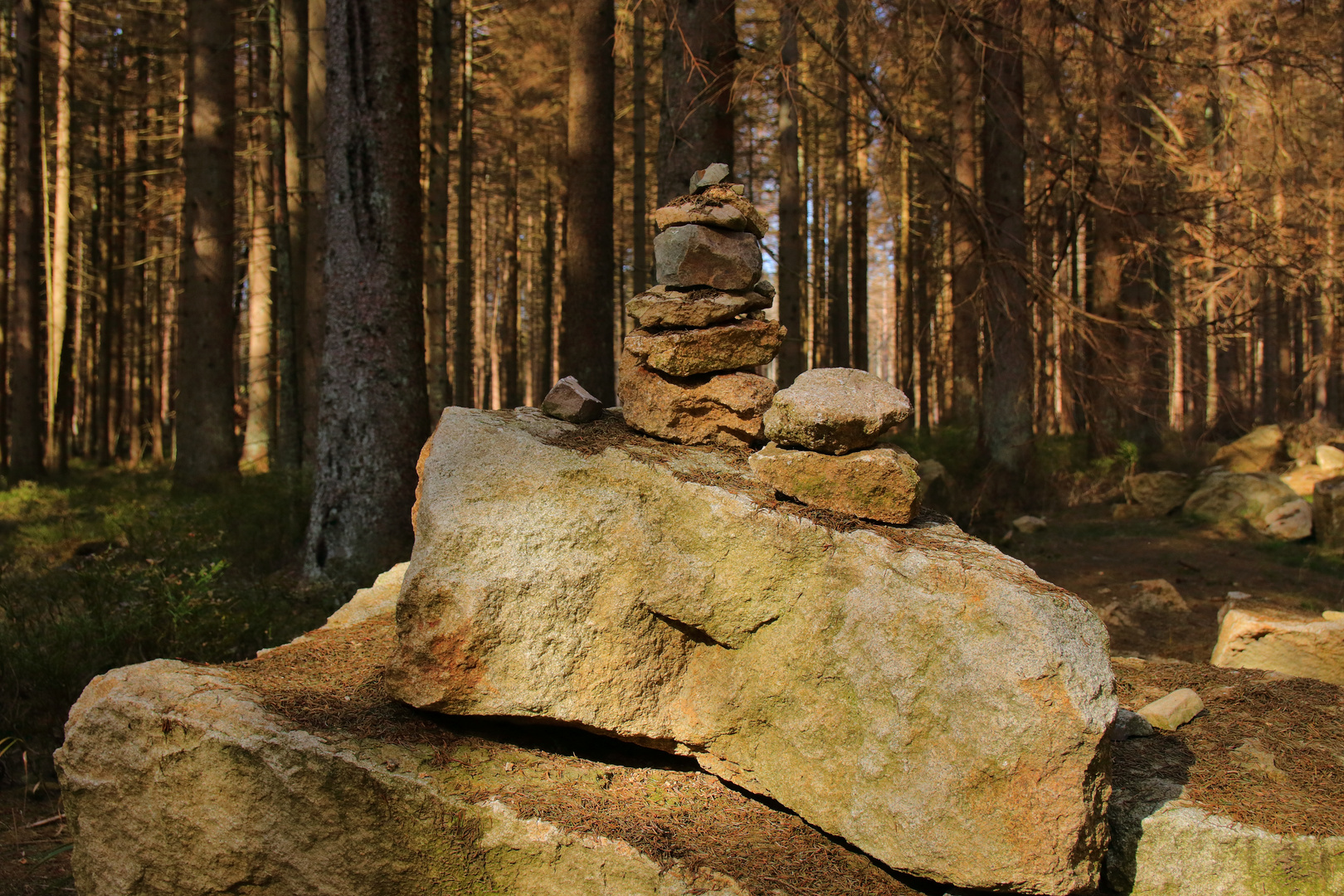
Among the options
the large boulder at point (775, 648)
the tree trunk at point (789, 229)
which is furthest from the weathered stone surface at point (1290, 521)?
the large boulder at point (775, 648)

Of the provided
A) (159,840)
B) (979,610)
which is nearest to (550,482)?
(979,610)

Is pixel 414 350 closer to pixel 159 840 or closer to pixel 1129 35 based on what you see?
pixel 159 840

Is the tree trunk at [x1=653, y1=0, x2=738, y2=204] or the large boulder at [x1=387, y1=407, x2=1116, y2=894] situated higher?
the tree trunk at [x1=653, y1=0, x2=738, y2=204]

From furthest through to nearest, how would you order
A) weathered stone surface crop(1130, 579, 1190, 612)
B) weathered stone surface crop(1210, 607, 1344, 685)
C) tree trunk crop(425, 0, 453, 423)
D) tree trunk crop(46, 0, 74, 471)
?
tree trunk crop(46, 0, 74, 471) < tree trunk crop(425, 0, 453, 423) < weathered stone surface crop(1130, 579, 1190, 612) < weathered stone surface crop(1210, 607, 1344, 685)

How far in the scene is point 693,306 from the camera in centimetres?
383

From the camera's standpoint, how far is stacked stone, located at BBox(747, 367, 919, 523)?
3.38 m

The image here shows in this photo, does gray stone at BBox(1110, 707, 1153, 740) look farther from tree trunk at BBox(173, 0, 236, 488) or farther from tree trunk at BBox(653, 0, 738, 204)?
tree trunk at BBox(173, 0, 236, 488)

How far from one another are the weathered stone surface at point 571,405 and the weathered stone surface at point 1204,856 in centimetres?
256

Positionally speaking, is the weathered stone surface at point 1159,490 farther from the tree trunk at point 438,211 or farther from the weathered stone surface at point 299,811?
the weathered stone surface at point 299,811

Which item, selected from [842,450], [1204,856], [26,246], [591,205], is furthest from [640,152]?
[1204,856]

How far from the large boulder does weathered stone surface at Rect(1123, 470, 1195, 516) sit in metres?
9.29

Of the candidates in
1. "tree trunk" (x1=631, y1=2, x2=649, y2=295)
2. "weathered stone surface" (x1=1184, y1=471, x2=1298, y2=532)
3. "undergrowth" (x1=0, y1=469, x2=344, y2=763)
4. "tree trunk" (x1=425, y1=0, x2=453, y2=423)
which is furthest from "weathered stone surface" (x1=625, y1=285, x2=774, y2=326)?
"weathered stone surface" (x1=1184, y1=471, x2=1298, y2=532)

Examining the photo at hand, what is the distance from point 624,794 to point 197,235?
1062 cm

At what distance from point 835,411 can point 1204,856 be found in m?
1.89
